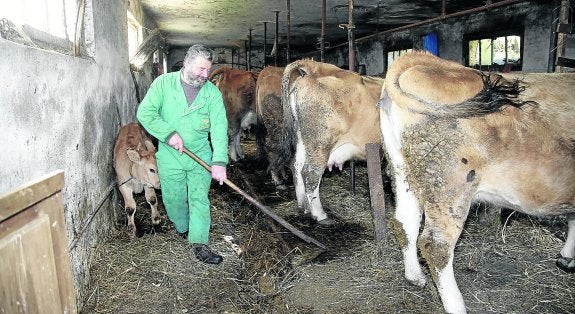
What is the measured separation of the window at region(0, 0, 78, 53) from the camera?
9.04 ft

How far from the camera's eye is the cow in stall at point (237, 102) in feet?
31.8

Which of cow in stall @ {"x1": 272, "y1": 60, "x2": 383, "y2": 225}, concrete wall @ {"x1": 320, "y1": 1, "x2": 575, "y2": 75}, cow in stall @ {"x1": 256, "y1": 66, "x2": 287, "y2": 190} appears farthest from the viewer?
concrete wall @ {"x1": 320, "y1": 1, "x2": 575, "y2": 75}

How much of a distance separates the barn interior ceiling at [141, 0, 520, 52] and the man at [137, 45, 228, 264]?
14.0 feet

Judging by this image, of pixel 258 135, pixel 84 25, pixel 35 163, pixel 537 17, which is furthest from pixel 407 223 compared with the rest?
pixel 537 17

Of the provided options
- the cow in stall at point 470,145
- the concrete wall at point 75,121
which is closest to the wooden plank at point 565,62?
the cow in stall at point 470,145

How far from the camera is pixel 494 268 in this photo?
13.5 feet

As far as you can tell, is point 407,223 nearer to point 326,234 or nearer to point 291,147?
point 326,234

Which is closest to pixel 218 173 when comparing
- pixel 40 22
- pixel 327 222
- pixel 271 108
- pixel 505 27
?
pixel 327 222

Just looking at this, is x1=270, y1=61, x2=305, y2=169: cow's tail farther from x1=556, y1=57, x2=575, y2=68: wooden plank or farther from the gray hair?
x1=556, y1=57, x2=575, y2=68: wooden plank

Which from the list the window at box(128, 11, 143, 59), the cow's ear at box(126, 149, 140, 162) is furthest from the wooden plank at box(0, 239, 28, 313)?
the window at box(128, 11, 143, 59)

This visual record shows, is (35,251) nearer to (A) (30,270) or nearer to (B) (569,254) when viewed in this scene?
(A) (30,270)

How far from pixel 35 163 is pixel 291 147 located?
3.51 metres

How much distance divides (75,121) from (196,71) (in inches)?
48.7

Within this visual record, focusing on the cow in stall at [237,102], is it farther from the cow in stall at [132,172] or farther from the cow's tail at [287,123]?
the cow in stall at [132,172]
